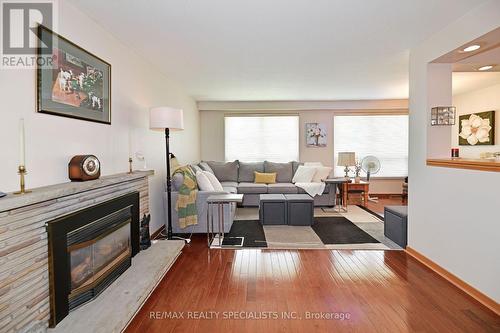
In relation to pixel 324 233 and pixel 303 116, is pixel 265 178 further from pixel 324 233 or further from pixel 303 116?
pixel 324 233

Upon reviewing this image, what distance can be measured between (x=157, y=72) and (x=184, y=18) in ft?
6.00

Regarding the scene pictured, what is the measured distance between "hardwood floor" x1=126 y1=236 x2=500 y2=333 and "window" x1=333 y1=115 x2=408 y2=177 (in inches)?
166

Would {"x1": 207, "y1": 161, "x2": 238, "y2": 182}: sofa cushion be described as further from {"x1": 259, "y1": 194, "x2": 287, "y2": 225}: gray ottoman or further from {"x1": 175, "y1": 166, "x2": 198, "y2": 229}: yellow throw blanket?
{"x1": 175, "y1": 166, "x2": 198, "y2": 229}: yellow throw blanket

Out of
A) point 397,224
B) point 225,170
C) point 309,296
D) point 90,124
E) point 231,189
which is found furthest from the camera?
point 225,170

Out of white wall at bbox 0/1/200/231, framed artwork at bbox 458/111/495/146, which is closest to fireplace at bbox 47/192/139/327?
white wall at bbox 0/1/200/231

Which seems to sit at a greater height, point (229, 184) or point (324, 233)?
point (229, 184)

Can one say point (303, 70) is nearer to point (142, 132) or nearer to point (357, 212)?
point (142, 132)

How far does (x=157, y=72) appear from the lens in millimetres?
4141

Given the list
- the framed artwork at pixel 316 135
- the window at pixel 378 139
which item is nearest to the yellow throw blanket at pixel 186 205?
the framed artwork at pixel 316 135

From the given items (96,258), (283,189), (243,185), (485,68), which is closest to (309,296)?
(96,258)

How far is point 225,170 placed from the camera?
656 cm

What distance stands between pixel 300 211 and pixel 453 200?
224 centimetres

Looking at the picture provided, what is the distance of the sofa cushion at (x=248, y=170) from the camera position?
21.5ft

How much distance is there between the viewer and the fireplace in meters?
1.79
